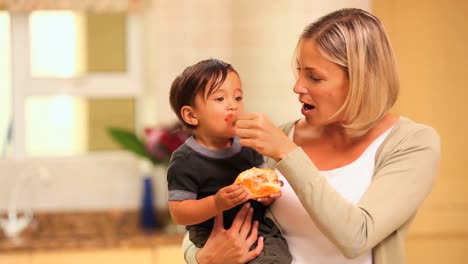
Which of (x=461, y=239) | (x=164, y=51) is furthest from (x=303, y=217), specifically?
(x=164, y=51)

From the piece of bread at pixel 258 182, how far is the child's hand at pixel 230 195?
0.03 metres

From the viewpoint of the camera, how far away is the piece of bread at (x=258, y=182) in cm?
174

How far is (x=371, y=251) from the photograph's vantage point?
6.19ft

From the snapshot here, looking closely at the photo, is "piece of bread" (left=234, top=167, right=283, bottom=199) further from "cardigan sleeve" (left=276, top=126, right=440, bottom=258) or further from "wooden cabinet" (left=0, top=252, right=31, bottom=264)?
"wooden cabinet" (left=0, top=252, right=31, bottom=264)

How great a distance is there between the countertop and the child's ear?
2.58 meters

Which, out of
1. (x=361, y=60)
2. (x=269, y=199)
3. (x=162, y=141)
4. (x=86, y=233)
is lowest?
(x=86, y=233)

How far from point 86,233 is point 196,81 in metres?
3.08

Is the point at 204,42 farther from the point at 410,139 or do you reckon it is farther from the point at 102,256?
the point at 410,139

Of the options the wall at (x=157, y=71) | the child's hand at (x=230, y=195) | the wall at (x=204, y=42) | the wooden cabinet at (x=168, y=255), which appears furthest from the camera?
the wall at (x=157, y=71)

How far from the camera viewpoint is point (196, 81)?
1.86m

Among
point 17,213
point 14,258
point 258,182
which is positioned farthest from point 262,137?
point 17,213

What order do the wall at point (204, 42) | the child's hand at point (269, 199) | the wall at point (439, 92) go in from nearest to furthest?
the child's hand at point (269, 199) < the wall at point (439, 92) < the wall at point (204, 42)

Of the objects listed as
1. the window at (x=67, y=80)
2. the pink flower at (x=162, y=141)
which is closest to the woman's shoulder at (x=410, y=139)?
the pink flower at (x=162, y=141)

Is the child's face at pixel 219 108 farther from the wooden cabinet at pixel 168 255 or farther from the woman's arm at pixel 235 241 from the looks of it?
the wooden cabinet at pixel 168 255
